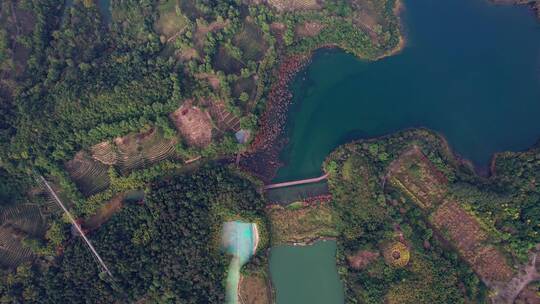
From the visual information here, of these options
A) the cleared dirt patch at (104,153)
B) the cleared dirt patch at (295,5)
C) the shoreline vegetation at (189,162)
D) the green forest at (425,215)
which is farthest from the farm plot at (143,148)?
the cleared dirt patch at (295,5)

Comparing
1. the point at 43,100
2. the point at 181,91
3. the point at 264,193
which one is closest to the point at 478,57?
the point at 264,193

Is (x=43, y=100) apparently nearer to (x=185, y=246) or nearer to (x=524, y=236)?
(x=185, y=246)

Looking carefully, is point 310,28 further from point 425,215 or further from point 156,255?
point 156,255

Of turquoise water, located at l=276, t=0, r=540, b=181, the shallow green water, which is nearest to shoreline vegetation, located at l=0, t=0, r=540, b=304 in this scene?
the shallow green water

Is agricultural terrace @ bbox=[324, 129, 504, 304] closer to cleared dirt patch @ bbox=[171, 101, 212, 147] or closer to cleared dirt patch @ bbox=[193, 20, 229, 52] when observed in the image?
cleared dirt patch @ bbox=[171, 101, 212, 147]

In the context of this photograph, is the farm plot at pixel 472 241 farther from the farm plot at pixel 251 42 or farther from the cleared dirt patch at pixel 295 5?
the cleared dirt patch at pixel 295 5
